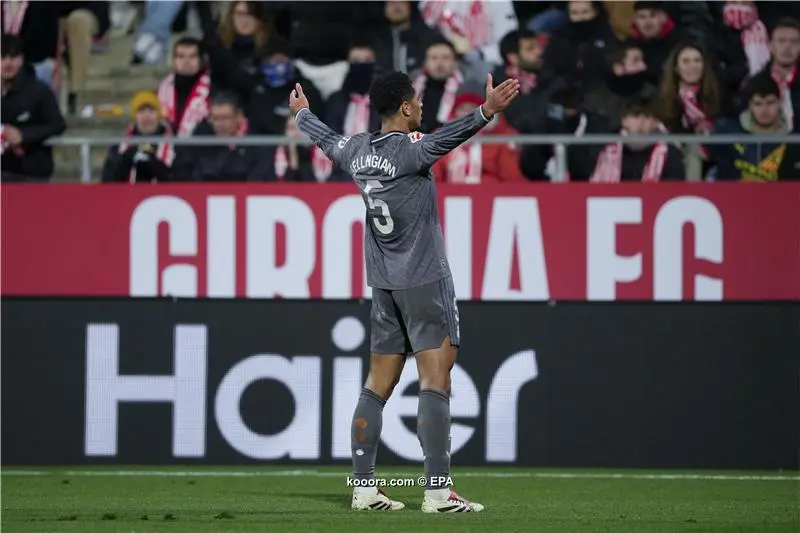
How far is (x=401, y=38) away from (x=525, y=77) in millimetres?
1303

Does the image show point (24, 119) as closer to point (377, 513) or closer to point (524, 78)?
point (524, 78)

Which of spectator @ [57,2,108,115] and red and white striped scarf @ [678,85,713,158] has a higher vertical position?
spectator @ [57,2,108,115]

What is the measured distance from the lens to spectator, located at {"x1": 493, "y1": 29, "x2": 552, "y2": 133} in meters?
12.6

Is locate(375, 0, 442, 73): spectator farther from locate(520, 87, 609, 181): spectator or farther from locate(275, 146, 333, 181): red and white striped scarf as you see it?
locate(275, 146, 333, 181): red and white striped scarf

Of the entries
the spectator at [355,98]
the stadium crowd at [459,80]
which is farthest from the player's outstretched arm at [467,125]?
the spectator at [355,98]

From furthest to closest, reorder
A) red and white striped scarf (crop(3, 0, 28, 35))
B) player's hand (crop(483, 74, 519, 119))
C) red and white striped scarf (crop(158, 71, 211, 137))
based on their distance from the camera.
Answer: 1. red and white striped scarf (crop(3, 0, 28, 35))
2. red and white striped scarf (crop(158, 71, 211, 137))
3. player's hand (crop(483, 74, 519, 119))

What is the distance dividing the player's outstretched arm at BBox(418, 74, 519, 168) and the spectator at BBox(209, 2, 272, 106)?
6.09m

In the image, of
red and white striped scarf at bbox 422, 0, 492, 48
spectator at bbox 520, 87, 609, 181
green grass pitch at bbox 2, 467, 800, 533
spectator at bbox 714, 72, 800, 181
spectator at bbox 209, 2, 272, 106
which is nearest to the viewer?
green grass pitch at bbox 2, 467, 800, 533

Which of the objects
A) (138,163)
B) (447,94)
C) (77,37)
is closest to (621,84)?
(447,94)

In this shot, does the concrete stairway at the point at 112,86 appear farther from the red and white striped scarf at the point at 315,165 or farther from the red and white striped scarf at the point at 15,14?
the red and white striped scarf at the point at 315,165

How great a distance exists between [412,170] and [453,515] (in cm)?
168

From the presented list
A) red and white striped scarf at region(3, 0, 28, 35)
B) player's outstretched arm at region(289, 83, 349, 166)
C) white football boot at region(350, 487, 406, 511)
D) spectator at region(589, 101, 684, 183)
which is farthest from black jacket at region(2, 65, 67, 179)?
white football boot at region(350, 487, 406, 511)

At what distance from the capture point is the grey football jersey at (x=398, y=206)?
23.9 ft

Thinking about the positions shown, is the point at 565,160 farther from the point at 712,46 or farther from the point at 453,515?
the point at 453,515
